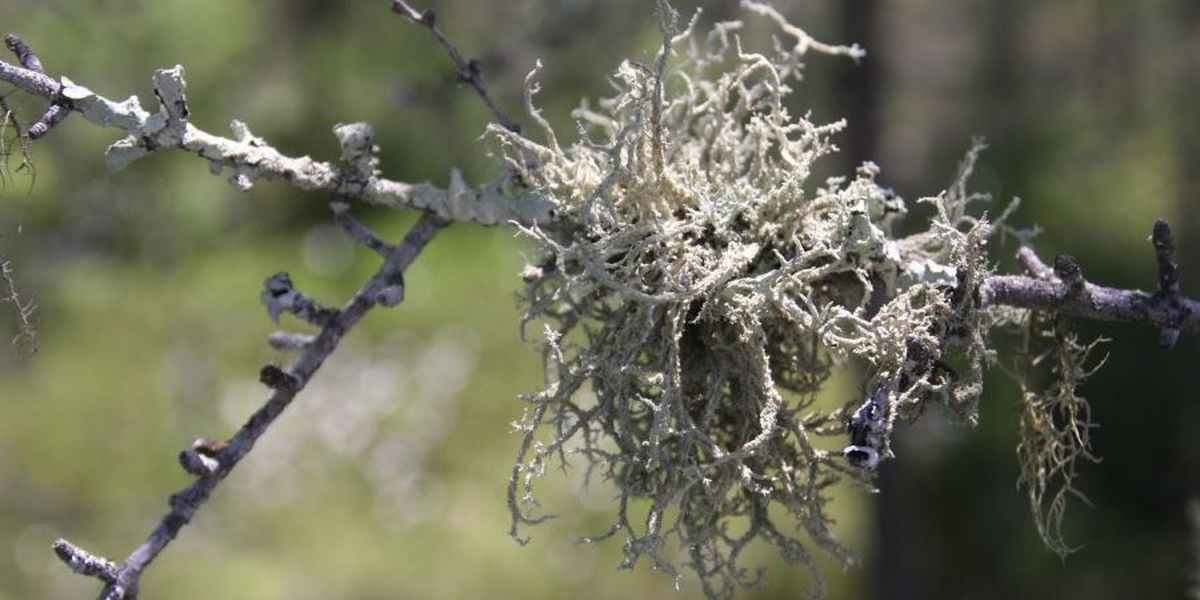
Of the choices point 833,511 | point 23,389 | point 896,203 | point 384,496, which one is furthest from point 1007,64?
point 896,203

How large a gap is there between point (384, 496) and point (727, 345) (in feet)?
12.9

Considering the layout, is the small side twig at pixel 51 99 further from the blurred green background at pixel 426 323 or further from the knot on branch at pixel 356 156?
the blurred green background at pixel 426 323

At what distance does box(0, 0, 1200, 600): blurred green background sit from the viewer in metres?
4.02

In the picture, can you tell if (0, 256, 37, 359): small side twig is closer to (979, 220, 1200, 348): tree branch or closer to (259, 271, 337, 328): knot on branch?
(259, 271, 337, 328): knot on branch

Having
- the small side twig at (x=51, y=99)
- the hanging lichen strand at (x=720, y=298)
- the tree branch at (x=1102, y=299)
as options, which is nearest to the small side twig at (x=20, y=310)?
the small side twig at (x=51, y=99)

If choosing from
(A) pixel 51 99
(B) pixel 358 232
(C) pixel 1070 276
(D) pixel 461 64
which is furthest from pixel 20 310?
(C) pixel 1070 276

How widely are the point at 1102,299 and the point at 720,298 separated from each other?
367 millimetres

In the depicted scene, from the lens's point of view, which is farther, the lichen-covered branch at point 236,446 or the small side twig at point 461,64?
the small side twig at point 461,64

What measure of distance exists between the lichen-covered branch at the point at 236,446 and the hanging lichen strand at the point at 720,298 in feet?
0.44

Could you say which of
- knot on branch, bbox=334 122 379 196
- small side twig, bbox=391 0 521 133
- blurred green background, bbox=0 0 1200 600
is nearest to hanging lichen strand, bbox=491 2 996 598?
small side twig, bbox=391 0 521 133

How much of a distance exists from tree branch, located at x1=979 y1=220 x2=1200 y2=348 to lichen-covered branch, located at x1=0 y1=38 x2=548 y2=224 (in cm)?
46

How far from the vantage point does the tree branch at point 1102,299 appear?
1.21m

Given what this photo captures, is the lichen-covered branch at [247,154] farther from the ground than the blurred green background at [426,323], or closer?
closer

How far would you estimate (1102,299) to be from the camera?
4.04 feet
